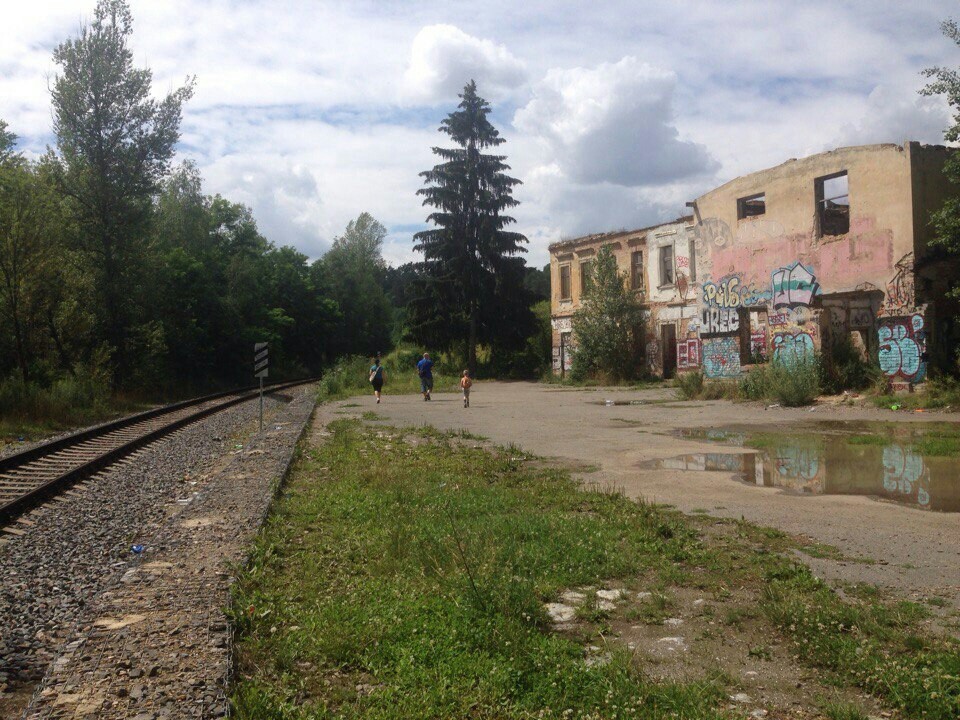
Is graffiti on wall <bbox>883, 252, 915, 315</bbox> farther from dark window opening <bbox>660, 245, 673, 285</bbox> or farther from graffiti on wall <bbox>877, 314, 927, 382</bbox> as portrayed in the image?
dark window opening <bbox>660, 245, 673, 285</bbox>

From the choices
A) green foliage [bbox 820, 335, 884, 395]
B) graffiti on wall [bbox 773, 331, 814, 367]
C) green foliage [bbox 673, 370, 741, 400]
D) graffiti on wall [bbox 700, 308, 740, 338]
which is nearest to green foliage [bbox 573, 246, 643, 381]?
graffiti on wall [bbox 700, 308, 740, 338]

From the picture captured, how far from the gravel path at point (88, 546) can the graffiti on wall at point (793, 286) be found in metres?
17.7

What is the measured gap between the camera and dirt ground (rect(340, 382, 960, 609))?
5988 millimetres

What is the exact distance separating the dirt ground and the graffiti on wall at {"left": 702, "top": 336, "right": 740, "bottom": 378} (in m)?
2.07

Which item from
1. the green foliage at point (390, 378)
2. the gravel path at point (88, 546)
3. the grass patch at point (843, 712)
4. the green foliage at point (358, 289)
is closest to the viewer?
the grass patch at point (843, 712)

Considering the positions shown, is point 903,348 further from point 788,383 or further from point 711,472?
point 711,472

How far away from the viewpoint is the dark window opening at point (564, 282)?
4347 centimetres

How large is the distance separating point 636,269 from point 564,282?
602cm

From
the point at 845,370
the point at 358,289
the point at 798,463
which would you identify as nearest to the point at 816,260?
the point at 845,370

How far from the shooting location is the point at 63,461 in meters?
13.1

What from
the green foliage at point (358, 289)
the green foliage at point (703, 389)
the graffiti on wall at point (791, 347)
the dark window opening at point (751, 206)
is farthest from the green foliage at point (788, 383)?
the green foliage at point (358, 289)

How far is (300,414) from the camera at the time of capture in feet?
71.9

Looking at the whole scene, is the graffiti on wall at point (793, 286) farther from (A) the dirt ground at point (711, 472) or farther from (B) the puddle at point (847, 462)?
(B) the puddle at point (847, 462)

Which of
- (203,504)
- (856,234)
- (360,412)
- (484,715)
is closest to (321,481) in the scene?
(203,504)
